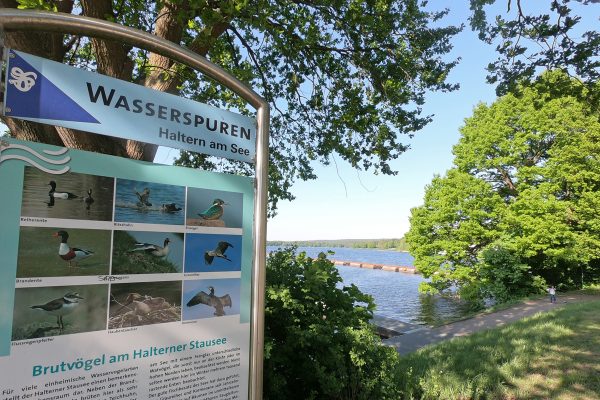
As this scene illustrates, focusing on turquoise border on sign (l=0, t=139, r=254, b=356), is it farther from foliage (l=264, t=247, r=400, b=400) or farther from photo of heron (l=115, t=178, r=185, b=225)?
foliage (l=264, t=247, r=400, b=400)

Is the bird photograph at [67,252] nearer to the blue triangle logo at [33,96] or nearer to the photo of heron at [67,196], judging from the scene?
the photo of heron at [67,196]

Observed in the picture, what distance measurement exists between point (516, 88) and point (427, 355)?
499 cm

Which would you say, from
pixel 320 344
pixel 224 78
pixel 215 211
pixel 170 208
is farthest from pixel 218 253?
pixel 320 344

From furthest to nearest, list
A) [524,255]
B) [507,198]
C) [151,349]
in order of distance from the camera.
Answer: [507,198]
[524,255]
[151,349]

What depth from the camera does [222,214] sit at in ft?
7.31

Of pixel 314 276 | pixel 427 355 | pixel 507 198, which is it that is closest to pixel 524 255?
pixel 507 198

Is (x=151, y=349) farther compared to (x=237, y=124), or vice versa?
(x=237, y=124)

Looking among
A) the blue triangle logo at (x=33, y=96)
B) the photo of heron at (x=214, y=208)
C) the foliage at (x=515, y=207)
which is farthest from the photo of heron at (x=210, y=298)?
the foliage at (x=515, y=207)

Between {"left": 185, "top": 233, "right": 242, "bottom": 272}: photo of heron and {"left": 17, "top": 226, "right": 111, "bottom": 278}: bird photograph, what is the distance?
0.43m

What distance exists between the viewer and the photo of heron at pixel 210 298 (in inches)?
79.4

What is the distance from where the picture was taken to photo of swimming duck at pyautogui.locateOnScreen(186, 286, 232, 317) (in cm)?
205

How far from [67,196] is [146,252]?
0.45 m

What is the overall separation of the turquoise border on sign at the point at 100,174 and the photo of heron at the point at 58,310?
4cm

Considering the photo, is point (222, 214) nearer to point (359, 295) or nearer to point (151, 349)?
point (151, 349)
